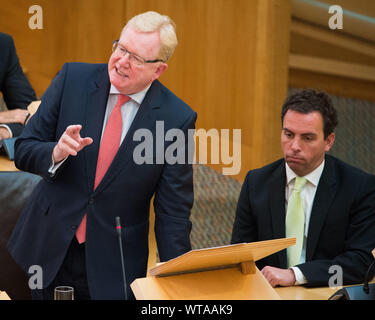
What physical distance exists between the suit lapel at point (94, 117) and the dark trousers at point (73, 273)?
202 millimetres

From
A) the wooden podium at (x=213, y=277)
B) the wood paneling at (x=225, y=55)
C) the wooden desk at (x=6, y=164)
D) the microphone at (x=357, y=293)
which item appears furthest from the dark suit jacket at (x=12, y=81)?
the microphone at (x=357, y=293)

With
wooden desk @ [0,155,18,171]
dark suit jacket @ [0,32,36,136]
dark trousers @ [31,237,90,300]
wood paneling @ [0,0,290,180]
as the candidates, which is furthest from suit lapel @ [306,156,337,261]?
dark suit jacket @ [0,32,36,136]

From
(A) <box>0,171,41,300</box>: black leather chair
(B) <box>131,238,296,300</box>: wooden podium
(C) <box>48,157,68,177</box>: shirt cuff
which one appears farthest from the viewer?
(A) <box>0,171,41,300</box>: black leather chair

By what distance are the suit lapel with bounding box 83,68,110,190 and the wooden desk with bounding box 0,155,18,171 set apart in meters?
1.08

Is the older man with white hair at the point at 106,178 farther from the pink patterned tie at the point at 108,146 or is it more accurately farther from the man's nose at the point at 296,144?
the man's nose at the point at 296,144

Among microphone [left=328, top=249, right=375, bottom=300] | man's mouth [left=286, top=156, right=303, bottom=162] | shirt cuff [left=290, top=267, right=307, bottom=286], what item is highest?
man's mouth [left=286, top=156, right=303, bottom=162]

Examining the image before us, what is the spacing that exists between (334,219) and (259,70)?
1.25m

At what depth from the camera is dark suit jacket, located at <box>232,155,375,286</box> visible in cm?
210

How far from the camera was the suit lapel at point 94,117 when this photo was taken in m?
1.78

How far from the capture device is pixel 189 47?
3768 mm

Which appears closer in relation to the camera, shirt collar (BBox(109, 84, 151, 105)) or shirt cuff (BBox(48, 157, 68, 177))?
shirt cuff (BBox(48, 157, 68, 177))

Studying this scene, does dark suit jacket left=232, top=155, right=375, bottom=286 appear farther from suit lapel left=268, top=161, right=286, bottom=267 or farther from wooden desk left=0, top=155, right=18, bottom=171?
wooden desk left=0, top=155, right=18, bottom=171
